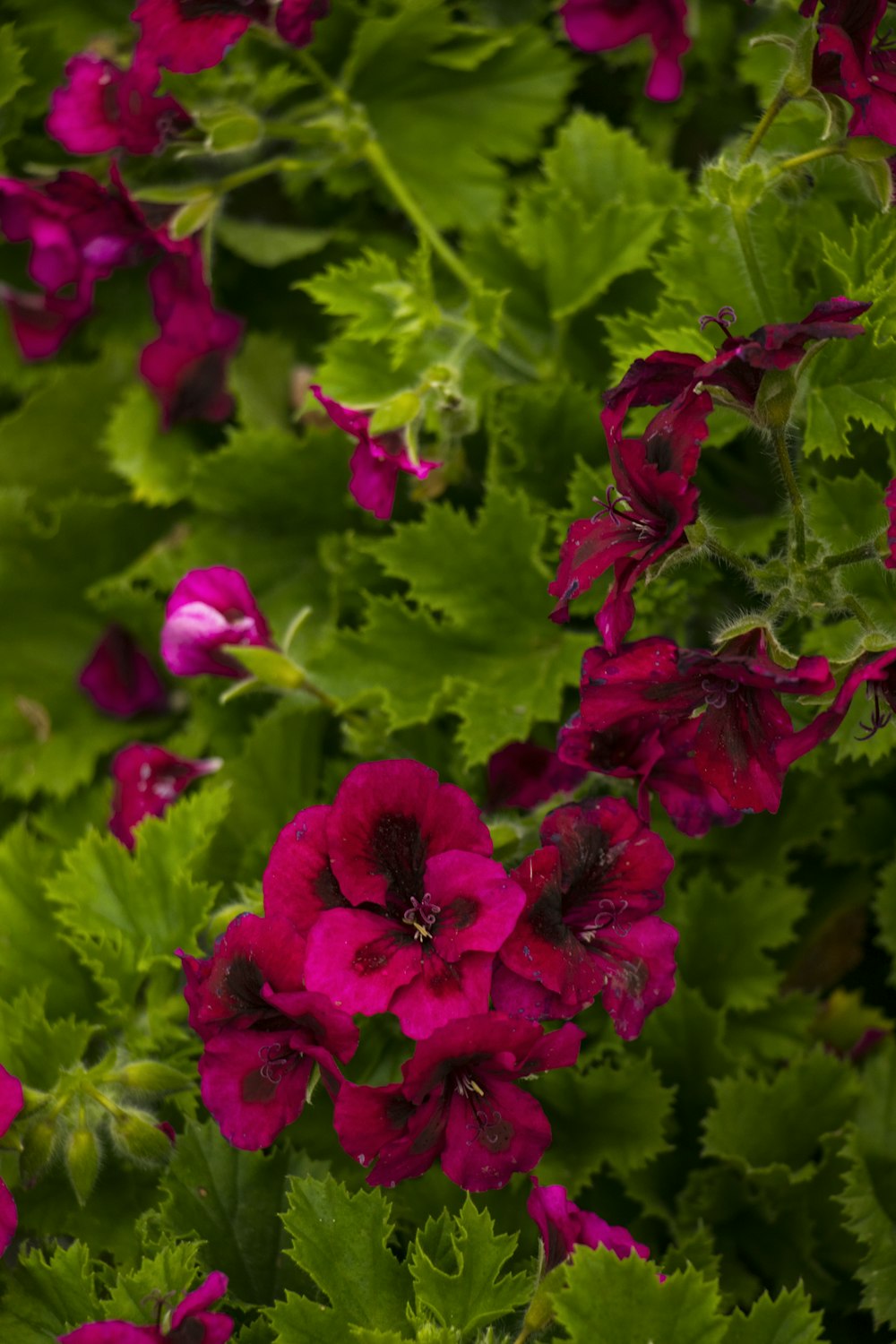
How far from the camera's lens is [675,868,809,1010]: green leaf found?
4.15 feet

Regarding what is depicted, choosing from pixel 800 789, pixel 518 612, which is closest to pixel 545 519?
pixel 518 612

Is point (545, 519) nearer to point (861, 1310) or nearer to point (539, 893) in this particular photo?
point (539, 893)

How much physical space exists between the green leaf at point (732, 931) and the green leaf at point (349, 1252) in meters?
0.45

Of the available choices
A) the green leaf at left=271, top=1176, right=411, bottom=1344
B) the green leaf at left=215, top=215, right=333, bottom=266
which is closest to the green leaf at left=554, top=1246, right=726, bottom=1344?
the green leaf at left=271, top=1176, right=411, bottom=1344

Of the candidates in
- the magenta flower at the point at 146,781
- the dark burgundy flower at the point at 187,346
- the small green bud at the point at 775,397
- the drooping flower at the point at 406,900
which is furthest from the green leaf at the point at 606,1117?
the dark burgundy flower at the point at 187,346

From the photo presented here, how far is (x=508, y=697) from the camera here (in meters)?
1.21

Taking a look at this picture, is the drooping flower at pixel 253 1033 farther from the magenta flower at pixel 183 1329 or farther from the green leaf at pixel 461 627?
the green leaf at pixel 461 627

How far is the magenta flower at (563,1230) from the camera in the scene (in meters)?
0.88

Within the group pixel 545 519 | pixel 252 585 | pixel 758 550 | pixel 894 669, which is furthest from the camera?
pixel 252 585

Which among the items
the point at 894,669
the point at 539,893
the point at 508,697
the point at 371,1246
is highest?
the point at 894,669

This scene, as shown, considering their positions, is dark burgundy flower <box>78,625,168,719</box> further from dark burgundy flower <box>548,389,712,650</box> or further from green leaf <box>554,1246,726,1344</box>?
green leaf <box>554,1246,726,1344</box>

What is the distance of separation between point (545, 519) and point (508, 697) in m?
0.17

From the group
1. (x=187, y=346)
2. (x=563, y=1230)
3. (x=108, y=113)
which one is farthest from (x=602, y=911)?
(x=108, y=113)

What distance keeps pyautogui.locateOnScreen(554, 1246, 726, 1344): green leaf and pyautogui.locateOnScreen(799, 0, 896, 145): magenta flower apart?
766 mm
